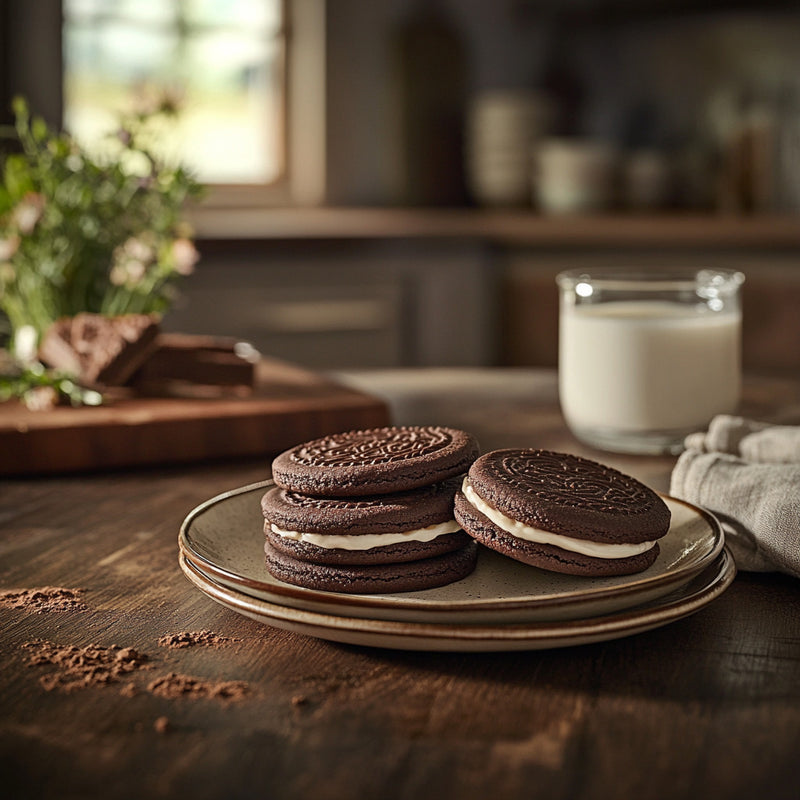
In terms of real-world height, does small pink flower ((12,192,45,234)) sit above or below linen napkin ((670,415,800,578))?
above

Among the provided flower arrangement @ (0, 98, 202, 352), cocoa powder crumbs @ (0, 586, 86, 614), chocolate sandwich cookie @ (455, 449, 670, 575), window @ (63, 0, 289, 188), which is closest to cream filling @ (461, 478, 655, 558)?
chocolate sandwich cookie @ (455, 449, 670, 575)

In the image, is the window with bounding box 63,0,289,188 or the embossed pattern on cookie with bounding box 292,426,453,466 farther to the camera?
the window with bounding box 63,0,289,188

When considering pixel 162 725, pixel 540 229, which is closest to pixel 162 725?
pixel 162 725

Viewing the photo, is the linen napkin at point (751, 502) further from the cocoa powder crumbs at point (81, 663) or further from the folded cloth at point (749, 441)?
the cocoa powder crumbs at point (81, 663)

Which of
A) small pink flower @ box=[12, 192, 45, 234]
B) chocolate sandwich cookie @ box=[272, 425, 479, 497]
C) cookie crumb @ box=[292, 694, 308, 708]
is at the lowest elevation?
cookie crumb @ box=[292, 694, 308, 708]

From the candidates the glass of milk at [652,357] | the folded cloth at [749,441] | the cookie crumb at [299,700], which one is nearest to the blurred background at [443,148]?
the glass of milk at [652,357]

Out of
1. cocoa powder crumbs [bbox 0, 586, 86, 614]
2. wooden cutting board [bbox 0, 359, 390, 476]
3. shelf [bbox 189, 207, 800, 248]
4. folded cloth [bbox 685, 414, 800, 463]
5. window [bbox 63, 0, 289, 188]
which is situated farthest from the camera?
window [bbox 63, 0, 289, 188]

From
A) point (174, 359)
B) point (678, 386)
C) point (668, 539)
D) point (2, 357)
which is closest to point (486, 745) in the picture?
point (668, 539)

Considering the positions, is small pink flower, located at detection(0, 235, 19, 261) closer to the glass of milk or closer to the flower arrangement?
the flower arrangement

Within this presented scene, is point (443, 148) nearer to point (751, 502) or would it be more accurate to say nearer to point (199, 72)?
point (199, 72)
